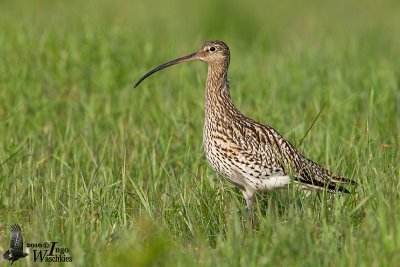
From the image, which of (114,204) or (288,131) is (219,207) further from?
(288,131)

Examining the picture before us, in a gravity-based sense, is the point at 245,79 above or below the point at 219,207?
above

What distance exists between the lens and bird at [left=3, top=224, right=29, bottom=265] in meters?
5.16

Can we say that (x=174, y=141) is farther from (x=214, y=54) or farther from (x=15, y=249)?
(x=15, y=249)

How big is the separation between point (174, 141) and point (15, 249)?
114 inches

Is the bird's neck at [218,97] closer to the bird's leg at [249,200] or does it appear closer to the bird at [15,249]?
the bird's leg at [249,200]

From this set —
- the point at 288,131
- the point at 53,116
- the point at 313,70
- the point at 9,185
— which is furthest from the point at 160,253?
the point at 313,70

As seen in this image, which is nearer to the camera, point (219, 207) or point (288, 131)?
point (219, 207)

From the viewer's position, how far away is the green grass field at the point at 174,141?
509 cm

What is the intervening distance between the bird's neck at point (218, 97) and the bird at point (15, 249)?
199 centimetres

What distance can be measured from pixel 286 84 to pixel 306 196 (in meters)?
3.57

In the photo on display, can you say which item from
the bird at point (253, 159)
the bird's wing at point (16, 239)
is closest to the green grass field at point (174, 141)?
the bird's wing at point (16, 239)

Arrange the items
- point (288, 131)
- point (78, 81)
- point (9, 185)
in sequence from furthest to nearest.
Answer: point (78, 81)
point (288, 131)
point (9, 185)

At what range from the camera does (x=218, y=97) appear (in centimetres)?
697

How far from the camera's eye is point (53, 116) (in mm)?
8648
